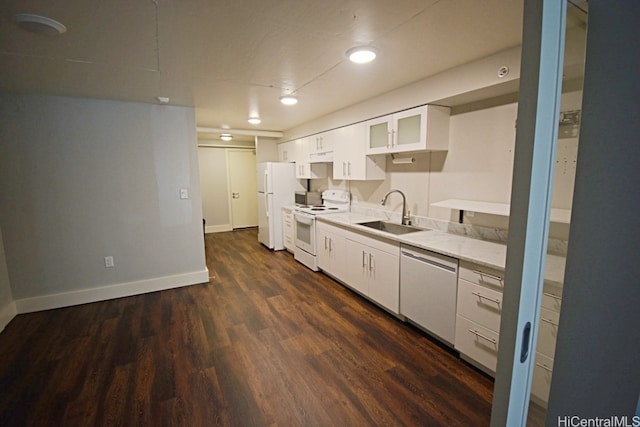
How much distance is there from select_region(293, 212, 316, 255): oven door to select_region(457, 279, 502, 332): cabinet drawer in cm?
244

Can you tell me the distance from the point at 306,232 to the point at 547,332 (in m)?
3.68

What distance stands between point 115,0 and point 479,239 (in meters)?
3.09

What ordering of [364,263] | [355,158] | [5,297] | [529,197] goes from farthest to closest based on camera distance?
1. [355,158]
2. [364,263]
3. [5,297]
4. [529,197]

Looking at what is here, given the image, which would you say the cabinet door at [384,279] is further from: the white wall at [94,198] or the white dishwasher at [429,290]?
the white wall at [94,198]

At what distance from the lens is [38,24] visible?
1573 mm

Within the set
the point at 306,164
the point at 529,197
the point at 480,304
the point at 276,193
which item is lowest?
the point at 480,304

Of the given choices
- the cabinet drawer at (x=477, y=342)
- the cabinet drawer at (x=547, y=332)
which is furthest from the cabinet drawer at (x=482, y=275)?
the cabinet drawer at (x=547, y=332)

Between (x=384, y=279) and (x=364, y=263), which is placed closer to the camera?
(x=384, y=279)

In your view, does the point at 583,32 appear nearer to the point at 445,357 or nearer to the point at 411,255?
the point at 411,255

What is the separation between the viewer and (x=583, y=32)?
2.94ft

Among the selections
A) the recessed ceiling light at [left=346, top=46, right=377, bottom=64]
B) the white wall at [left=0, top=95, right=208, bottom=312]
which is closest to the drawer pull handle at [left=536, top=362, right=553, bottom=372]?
the recessed ceiling light at [left=346, top=46, right=377, bottom=64]

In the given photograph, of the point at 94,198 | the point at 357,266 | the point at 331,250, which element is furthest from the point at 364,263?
the point at 94,198

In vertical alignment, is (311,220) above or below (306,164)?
below

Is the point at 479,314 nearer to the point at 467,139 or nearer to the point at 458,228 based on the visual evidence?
the point at 458,228
